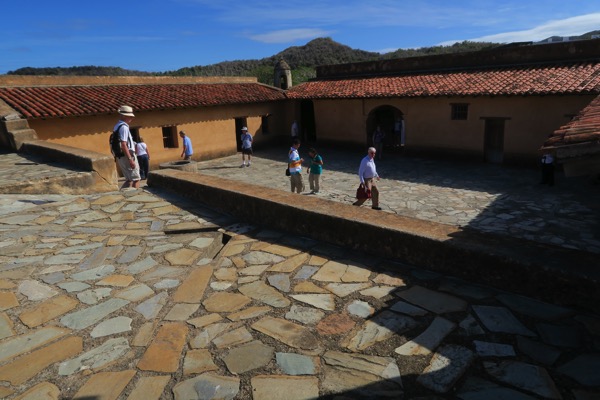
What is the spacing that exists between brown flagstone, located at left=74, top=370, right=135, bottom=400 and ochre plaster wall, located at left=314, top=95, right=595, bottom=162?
14.7 metres

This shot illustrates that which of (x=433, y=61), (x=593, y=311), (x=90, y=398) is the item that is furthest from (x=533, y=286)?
(x=433, y=61)

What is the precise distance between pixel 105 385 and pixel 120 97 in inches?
637

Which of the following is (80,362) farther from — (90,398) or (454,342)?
(454,342)

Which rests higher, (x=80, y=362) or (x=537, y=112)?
(x=537, y=112)

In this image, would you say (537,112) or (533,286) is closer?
(533,286)

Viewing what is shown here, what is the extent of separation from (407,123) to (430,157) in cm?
182

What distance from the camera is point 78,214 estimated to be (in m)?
5.56

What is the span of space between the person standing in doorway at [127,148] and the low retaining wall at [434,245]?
1.74 meters

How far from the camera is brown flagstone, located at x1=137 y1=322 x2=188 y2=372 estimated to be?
2.57m

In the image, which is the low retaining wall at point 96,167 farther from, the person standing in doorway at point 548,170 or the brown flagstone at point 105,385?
the person standing in doorway at point 548,170

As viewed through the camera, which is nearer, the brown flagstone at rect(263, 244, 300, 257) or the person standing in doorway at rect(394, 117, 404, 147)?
the brown flagstone at rect(263, 244, 300, 257)

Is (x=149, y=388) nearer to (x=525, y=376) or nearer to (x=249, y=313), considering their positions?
(x=249, y=313)

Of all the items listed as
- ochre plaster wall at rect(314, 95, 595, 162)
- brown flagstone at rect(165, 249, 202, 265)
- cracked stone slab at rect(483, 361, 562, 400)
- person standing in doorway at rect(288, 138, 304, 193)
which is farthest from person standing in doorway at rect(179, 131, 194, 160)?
cracked stone slab at rect(483, 361, 562, 400)

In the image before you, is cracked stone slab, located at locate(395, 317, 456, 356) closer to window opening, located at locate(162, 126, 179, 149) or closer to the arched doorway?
window opening, located at locate(162, 126, 179, 149)
